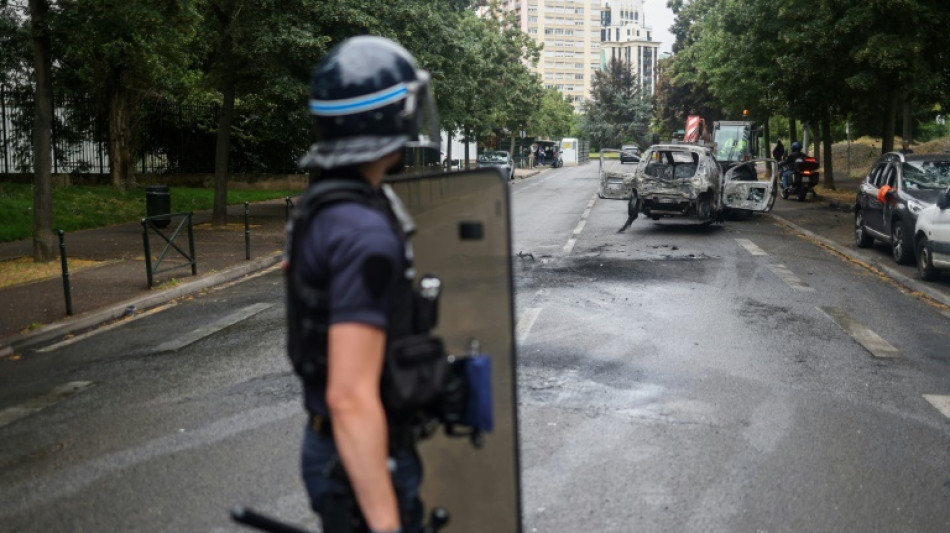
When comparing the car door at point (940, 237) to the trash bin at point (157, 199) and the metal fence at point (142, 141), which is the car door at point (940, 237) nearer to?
the trash bin at point (157, 199)

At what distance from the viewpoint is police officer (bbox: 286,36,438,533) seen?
2.13 m

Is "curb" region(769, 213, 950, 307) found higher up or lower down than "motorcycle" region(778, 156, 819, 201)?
lower down

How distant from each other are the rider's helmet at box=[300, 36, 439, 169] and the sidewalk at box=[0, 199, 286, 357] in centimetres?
821

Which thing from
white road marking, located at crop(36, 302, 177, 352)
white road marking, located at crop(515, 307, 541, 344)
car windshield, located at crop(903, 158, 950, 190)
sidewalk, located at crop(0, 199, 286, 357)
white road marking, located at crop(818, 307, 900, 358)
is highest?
car windshield, located at crop(903, 158, 950, 190)

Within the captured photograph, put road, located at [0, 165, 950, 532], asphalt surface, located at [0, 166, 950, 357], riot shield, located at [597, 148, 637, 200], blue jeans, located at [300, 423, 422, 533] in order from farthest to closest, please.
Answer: riot shield, located at [597, 148, 637, 200], asphalt surface, located at [0, 166, 950, 357], road, located at [0, 165, 950, 532], blue jeans, located at [300, 423, 422, 533]

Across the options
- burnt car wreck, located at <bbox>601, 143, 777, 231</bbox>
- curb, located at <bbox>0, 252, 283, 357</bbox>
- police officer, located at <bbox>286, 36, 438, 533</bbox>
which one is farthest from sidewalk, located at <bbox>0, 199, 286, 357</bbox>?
police officer, located at <bbox>286, 36, 438, 533</bbox>

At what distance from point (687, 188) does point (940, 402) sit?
13.6m

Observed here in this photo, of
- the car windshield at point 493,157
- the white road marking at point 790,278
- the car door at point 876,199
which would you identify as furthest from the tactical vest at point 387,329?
the car windshield at point 493,157

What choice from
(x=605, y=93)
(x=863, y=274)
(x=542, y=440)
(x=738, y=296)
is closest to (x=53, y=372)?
(x=542, y=440)

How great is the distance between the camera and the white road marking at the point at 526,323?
9.42 metres

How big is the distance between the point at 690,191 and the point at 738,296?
28.2 feet

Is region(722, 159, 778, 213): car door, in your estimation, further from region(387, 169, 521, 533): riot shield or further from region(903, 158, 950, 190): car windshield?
region(387, 169, 521, 533): riot shield

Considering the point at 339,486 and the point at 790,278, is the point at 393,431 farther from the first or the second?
the point at 790,278

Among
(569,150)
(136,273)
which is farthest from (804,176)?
(569,150)
